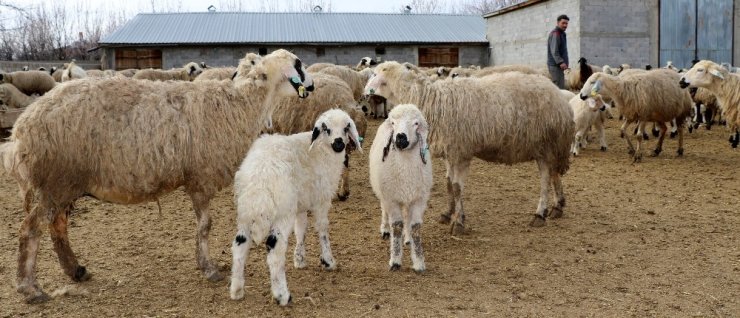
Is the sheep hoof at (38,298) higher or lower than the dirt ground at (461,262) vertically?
higher

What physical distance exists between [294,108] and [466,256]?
350 cm

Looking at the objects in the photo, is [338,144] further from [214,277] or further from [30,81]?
[30,81]

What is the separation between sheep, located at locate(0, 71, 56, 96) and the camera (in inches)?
808

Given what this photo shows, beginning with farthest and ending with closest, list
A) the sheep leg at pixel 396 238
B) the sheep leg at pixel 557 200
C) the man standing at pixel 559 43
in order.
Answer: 1. the man standing at pixel 559 43
2. the sheep leg at pixel 557 200
3. the sheep leg at pixel 396 238

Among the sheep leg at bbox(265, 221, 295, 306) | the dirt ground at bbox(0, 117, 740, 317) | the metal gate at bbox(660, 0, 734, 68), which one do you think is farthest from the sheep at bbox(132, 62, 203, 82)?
the metal gate at bbox(660, 0, 734, 68)

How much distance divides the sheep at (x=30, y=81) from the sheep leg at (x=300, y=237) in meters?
17.5

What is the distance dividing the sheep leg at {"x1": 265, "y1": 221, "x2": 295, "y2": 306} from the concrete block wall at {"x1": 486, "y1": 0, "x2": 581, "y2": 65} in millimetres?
21138

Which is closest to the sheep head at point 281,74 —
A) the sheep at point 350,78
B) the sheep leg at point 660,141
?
the sheep leg at point 660,141

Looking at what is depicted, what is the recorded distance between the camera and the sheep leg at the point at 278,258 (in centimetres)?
487

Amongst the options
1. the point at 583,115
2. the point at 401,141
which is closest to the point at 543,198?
the point at 401,141

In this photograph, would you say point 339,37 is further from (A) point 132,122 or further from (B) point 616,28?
(A) point 132,122

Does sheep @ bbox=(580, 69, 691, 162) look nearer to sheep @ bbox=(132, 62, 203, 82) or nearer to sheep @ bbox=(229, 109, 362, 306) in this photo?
sheep @ bbox=(229, 109, 362, 306)

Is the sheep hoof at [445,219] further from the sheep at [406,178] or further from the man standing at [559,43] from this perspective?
the man standing at [559,43]

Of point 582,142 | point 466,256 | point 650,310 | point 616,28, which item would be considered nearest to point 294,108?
point 466,256
